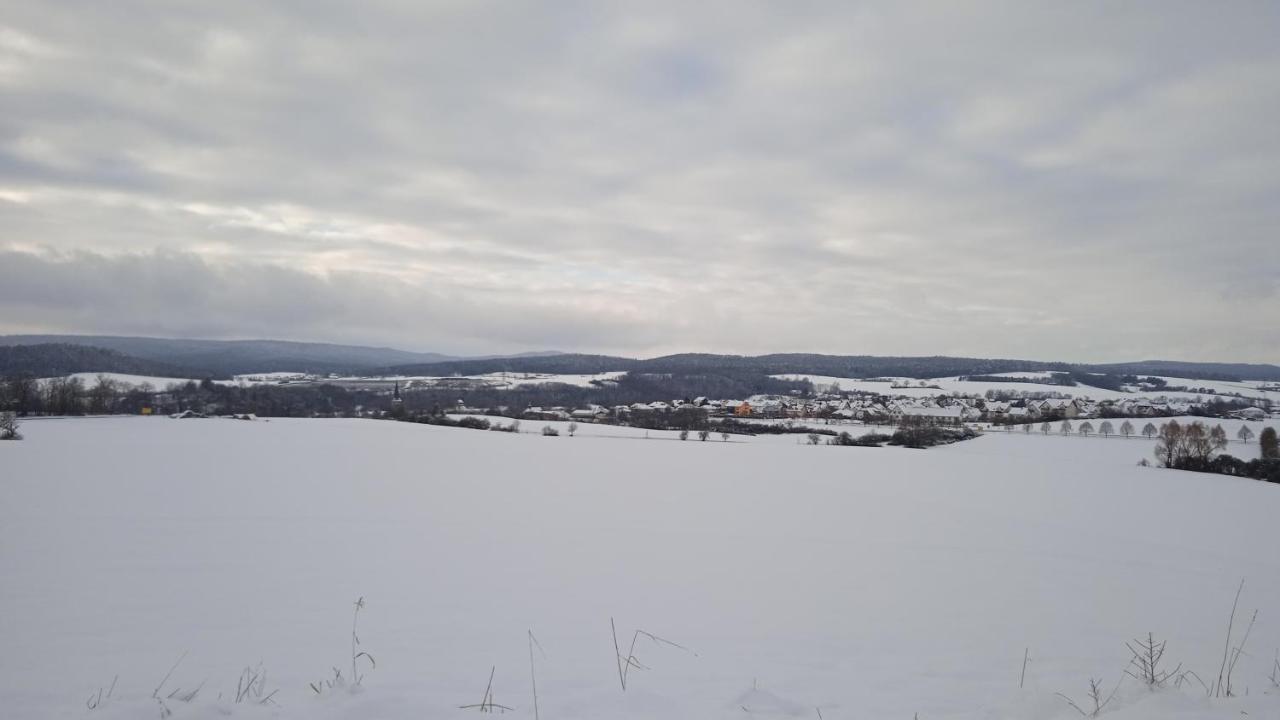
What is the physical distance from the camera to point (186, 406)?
56906mm

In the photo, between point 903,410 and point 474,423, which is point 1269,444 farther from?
point 474,423

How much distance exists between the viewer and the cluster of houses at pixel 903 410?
66.4 metres

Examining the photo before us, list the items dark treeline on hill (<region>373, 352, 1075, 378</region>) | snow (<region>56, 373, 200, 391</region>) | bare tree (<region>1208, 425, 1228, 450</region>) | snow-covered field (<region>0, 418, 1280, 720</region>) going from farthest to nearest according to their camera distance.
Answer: dark treeline on hill (<region>373, 352, 1075, 378</region>) → snow (<region>56, 373, 200, 391</region>) → bare tree (<region>1208, 425, 1228, 450</region>) → snow-covered field (<region>0, 418, 1280, 720</region>)

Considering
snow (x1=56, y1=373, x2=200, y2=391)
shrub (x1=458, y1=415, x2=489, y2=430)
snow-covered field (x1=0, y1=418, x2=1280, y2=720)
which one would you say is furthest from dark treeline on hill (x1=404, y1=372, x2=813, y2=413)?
snow-covered field (x1=0, y1=418, x2=1280, y2=720)

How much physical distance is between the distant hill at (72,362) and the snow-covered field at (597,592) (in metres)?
79.7

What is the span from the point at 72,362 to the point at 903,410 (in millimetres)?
112023

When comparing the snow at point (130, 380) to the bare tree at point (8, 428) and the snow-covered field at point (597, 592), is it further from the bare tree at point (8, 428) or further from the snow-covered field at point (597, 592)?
the snow-covered field at point (597, 592)

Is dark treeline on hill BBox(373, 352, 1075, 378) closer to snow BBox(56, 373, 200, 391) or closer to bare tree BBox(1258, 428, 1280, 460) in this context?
snow BBox(56, 373, 200, 391)

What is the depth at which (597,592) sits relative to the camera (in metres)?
8.36

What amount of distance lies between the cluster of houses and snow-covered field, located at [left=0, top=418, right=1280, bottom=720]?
43.6m

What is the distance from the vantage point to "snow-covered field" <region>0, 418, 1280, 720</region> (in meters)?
4.77

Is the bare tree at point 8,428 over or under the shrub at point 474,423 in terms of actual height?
over

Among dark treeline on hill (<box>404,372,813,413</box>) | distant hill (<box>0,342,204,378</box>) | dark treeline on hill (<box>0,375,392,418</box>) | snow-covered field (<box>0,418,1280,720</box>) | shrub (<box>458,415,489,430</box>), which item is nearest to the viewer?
snow-covered field (<box>0,418,1280,720</box>)

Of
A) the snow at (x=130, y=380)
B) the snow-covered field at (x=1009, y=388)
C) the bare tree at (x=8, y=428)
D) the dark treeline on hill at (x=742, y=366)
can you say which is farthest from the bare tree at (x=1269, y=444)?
the snow at (x=130, y=380)
